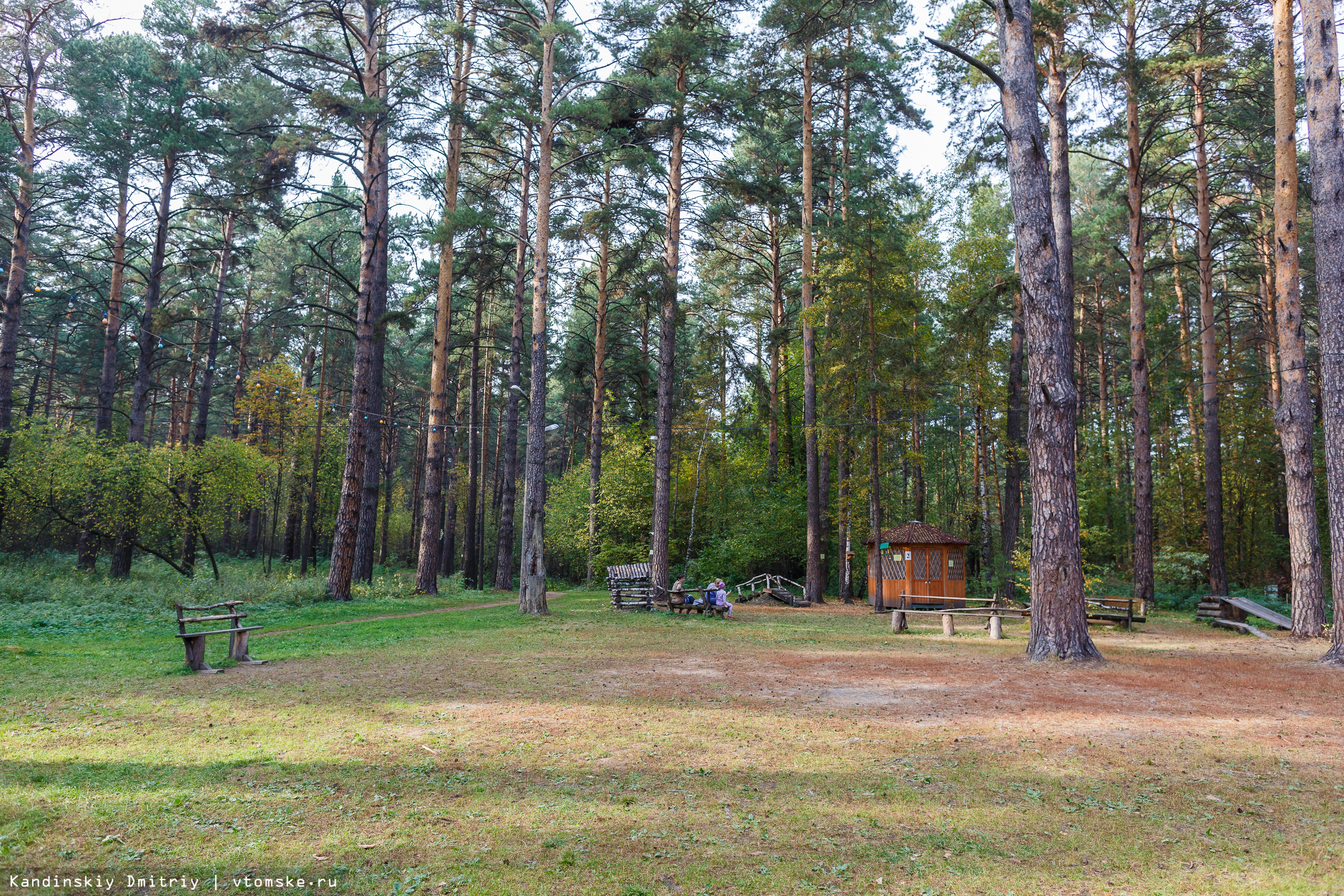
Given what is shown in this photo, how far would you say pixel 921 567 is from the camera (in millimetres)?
22188

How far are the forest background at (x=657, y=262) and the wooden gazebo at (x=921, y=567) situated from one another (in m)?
1.33

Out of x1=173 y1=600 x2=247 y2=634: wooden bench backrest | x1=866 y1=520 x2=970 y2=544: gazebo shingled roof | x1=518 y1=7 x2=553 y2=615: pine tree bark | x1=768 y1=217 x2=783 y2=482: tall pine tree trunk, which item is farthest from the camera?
x1=768 y1=217 x2=783 y2=482: tall pine tree trunk

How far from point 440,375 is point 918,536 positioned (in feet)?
50.4

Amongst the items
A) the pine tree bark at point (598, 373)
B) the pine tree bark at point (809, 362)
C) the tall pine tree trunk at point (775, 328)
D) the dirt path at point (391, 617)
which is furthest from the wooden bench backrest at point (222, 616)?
the tall pine tree trunk at point (775, 328)

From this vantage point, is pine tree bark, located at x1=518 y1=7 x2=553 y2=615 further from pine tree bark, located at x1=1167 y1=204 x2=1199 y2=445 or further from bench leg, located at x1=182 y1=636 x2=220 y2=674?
pine tree bark, located at x1=1167 y1=204 x2=1199 y2=445

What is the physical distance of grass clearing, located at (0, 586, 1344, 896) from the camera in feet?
11.1

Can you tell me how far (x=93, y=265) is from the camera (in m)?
31.7

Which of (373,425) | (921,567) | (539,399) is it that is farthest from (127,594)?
(921,567)

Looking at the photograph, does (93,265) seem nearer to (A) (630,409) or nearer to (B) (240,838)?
(A) (630,409)

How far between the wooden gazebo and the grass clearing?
12845 millimetres

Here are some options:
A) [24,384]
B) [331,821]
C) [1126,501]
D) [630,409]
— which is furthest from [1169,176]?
[24,384]

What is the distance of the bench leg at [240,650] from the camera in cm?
900

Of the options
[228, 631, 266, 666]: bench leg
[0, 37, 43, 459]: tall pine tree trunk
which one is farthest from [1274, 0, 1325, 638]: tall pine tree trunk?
[0, 37, 43, 459]: tall pine tree trunk

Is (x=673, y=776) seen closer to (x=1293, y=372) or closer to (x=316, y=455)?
(x=1293, y=372)
